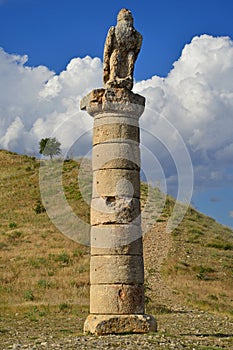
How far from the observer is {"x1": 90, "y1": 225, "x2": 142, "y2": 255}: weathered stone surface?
42.6 ft

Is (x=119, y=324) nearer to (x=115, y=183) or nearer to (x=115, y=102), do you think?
(x=115, y=183)

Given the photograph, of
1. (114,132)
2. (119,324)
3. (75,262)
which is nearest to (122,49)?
(114,132)

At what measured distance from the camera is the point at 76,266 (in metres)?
28.1

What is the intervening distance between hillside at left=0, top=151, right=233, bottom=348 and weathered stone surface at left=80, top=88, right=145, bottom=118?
6.10 meters

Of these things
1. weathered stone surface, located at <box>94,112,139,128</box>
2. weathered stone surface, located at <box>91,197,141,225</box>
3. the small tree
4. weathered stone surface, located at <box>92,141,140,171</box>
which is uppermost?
the small tree

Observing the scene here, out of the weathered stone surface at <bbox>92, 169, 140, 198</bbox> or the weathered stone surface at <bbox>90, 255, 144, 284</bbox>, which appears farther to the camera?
the weathered stone surface at <bbox>92, 169, 140, 198</bbox>

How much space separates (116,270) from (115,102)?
4.13 metres

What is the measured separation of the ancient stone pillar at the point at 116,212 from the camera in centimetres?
1260

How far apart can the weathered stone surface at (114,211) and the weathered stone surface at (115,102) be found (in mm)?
2192

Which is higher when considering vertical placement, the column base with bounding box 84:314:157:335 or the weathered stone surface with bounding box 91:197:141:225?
the weathered stone surface with bounding box 91:197:141:225

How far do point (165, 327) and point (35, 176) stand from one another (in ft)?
122

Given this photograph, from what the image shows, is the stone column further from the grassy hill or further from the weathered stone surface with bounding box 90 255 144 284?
the grassy hill

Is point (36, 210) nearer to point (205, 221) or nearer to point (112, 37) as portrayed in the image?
point (205, 221)

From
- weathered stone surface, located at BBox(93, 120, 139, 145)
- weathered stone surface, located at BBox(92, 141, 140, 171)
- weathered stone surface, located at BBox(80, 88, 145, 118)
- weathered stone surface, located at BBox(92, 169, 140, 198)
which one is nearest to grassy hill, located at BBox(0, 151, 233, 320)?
weathered stone surface, located at BBox(92, 169, 140, 198)
